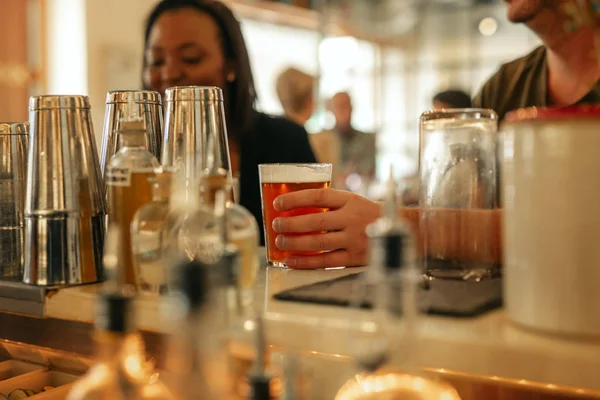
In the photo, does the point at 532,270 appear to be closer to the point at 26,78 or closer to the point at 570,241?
the point at 570,241

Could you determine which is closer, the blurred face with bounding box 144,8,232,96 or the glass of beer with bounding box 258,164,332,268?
the glass of beer with bounding box 258,164,332,268

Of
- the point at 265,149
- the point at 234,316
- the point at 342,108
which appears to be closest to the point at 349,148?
the point at 342,108

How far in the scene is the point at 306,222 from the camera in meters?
1.14

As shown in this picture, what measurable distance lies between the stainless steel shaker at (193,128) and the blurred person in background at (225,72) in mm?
1077

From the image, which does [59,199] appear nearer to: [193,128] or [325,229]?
[193,128]

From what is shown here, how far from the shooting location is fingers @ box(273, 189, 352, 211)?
3.77ft

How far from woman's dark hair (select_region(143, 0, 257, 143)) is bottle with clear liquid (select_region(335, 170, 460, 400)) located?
1853 mm

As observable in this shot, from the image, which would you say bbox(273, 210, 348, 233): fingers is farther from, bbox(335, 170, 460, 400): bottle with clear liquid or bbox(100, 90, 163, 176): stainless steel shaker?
bbox(335, 170, 460, 400): bottle with clear liquid

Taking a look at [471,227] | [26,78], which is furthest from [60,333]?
[26,78]

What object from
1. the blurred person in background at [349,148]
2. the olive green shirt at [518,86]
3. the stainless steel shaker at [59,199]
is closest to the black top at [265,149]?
the olive green shirt at [518,86]

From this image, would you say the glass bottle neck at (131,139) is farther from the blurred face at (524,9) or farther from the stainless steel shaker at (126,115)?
the blurred face at (524,9)

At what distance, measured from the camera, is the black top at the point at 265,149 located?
2.43 m

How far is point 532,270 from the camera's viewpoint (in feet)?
2.17

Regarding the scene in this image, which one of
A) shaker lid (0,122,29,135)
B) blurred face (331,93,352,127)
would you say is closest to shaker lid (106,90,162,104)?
shaker lid (0,122,29,135)
